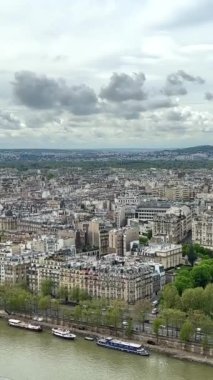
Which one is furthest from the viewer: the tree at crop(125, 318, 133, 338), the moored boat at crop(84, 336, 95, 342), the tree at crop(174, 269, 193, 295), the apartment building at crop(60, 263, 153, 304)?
the apartment building at crop(60, 263, 153, 304)

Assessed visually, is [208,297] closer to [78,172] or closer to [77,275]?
[77,275]

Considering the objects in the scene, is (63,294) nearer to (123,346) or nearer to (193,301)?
(123,346)

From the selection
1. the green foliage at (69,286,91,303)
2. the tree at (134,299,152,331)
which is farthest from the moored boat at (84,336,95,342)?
the green foliage at (69,286,91,303)

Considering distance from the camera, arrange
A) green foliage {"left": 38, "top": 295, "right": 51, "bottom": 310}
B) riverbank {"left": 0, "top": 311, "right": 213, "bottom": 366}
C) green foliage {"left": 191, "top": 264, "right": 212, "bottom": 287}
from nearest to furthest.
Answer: riverbank {"left": 0, "top": 311, "right": 213, "bottom": 366}, green foliage {"left": 38, "top": 295, "right": 51, "bottom": 310}, green foliage {"left": 191, "top": 264, "right": 212, "bottom": 287}

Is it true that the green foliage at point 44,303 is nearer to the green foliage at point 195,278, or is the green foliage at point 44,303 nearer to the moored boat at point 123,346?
the moored boat at point 123,346

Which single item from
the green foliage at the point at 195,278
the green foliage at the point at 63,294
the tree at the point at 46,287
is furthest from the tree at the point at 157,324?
the tree at the point at 46,287

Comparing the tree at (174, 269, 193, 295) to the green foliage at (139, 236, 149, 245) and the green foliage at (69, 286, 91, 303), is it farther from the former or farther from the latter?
the green foliage at (139, 236, 149, 245)

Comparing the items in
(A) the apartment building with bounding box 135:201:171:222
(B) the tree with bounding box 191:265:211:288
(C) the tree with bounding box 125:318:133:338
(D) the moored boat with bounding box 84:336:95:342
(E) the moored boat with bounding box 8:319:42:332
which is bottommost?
(D) the moored boat with bounding box 84:336:95:342
